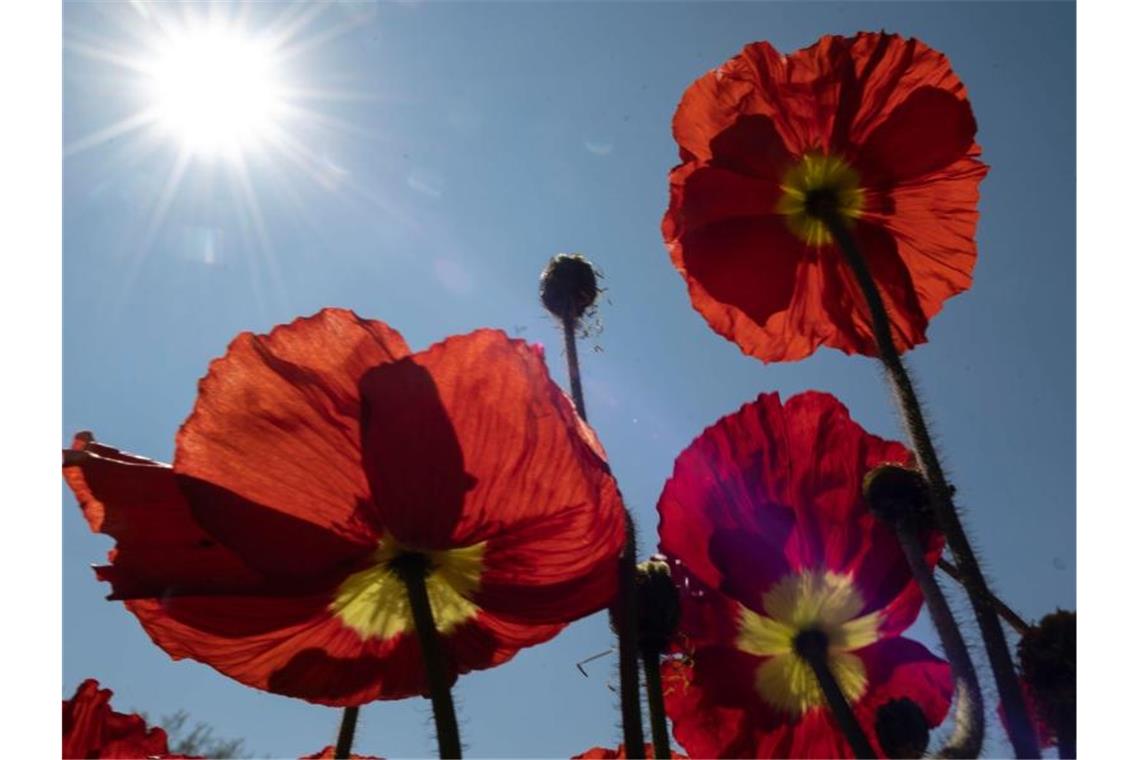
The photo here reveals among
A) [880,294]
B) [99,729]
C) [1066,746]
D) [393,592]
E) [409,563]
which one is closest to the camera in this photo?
[1066,746]

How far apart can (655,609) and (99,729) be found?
0.54m

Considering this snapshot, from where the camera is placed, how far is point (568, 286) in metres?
0.88

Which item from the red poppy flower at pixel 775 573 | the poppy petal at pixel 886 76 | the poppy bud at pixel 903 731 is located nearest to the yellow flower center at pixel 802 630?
the red poppy flower at pixel 775 573

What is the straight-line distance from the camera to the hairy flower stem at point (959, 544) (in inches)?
20.3

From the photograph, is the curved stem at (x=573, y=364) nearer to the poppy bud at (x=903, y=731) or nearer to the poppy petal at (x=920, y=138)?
the poppy bud at (x=903, y=731)

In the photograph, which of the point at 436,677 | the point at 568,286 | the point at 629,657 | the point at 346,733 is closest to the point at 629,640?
the point at 629,657

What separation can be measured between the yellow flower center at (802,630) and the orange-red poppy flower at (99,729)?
1.74ft

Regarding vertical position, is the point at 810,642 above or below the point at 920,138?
below

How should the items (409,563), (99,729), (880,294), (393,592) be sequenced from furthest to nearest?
(880,294) → (99,729) → (393,592) → (409,563)

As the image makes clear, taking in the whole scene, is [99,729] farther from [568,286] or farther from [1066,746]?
[1066,746]

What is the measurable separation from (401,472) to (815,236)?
72 cm

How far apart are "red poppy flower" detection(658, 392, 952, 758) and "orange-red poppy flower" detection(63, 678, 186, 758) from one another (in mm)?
471

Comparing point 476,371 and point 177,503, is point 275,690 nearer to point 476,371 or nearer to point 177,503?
point 177,503

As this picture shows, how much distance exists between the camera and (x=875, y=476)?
0.64 metres
